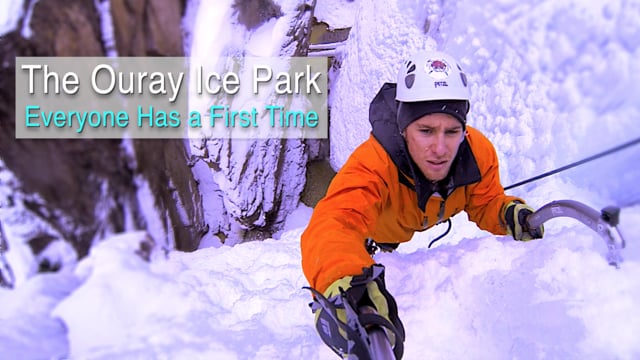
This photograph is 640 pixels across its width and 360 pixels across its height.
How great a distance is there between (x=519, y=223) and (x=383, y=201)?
1.03 ft

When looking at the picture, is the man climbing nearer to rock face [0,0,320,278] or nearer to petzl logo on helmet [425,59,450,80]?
petzl logo on helmet [425,59,450,80]

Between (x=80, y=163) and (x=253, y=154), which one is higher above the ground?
(x=80, y=163)

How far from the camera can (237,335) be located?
0.94m

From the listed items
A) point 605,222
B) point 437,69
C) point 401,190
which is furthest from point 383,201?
point 605,222

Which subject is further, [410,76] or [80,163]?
[80,163]

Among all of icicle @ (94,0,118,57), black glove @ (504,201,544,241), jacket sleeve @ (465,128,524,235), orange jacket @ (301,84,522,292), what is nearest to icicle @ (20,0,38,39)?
icicle @ (94,0,118,57)

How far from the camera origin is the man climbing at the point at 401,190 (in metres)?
0.65

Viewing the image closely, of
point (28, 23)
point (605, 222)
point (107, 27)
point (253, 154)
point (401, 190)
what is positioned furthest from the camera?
point (253, 154)

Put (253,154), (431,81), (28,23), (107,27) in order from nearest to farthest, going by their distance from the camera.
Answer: (431,81) < (28,23) < (107,27) < (253,154)

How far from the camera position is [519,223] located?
0.98 metres

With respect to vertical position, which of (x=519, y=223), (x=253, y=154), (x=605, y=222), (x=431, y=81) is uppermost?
(x=431, y=81)

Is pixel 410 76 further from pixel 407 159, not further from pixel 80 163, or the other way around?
pixel 80 163

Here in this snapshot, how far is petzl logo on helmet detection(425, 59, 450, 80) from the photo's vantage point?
0.90 metres

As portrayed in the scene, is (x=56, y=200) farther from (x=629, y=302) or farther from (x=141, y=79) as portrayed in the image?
(x=629, y=302)
